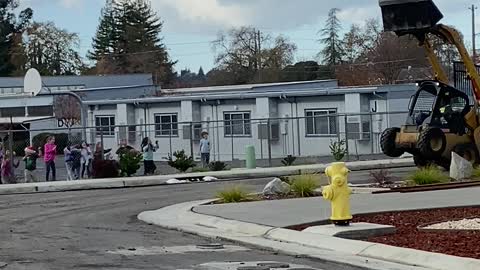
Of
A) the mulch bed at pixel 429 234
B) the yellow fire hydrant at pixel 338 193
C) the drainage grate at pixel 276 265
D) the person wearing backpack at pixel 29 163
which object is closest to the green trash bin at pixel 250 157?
the person wearing backpack at pixel 29 163

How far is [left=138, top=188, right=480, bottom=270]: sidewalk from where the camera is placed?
39.7ft

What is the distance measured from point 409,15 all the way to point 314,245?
13526mm

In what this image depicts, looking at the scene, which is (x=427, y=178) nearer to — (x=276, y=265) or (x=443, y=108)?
(x=443, y=108)

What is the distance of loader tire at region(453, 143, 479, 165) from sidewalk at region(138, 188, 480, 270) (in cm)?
543

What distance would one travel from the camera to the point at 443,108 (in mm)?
26188

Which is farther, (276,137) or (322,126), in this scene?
(322,126)

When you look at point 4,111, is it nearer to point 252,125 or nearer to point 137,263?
point 252,125

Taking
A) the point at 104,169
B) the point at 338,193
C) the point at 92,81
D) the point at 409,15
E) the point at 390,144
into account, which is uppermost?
the point at 92,81

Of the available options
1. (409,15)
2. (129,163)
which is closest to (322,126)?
(129,163)

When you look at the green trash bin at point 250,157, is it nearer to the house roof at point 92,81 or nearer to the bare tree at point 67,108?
the bare tree at point 67,108

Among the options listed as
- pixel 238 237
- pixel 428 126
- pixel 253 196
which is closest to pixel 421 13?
pixel 428 126

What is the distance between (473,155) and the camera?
26.5 meters

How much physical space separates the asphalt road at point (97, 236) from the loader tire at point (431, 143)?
446 cm

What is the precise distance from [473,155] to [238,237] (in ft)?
43.2
